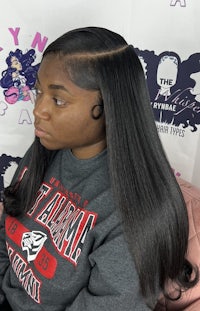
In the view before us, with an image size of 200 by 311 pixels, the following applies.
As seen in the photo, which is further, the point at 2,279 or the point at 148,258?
the point at 2,279

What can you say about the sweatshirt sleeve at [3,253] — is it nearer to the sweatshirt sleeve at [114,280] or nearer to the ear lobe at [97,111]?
the sweatshirt sleeve at [114,280]

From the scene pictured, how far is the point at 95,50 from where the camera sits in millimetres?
639

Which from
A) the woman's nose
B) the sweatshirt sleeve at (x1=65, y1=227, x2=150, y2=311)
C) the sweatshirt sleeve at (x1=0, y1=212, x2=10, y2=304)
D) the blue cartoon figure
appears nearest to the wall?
the blue cartoon figure

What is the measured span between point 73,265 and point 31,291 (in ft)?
0.44

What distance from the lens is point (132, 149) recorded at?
661mm

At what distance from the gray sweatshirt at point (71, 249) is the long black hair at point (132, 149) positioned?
34mm

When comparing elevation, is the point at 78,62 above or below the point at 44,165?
above

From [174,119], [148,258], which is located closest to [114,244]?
[148,258]

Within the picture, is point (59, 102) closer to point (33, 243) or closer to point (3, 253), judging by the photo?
point (33, 243)

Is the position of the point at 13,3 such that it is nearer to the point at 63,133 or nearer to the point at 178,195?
the point at 63,133

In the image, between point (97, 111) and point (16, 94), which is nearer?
point (97, 111)

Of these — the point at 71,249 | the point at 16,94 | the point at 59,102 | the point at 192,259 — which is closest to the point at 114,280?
the point at 71,249

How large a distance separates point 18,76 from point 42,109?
0.53 meters

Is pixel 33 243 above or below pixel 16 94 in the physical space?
below
